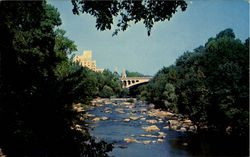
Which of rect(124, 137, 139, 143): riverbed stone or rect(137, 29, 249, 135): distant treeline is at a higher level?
rect(137, 29, 249, 135): distant treeline

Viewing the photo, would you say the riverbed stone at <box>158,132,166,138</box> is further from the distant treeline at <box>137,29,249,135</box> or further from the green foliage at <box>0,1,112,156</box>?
the green foliage at <box>0,1,112,156</box>

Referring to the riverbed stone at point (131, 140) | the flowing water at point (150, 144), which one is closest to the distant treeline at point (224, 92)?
the flowing water at point (150, 144)

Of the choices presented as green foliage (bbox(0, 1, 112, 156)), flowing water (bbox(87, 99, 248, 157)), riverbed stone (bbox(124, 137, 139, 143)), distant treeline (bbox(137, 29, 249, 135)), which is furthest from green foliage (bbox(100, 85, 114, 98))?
green foliage (bbox(0, 1, 112, 156))

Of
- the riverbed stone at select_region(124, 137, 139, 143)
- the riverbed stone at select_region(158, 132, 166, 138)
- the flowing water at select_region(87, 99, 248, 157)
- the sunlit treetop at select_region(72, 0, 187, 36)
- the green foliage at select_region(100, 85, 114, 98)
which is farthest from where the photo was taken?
the green foliage at select_region(100, 85, 114, 98)

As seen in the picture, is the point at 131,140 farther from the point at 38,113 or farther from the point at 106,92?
the point at 106,92

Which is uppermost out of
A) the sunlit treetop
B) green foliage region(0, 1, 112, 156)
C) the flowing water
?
the sunlit treetop

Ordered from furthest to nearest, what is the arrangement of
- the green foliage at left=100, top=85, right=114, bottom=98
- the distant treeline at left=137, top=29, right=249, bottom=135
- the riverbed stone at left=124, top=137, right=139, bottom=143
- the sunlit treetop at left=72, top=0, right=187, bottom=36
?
the green foliage at left=100, top=85, right=114, bottom=98, the riverbed stone at left=124, top=137, right=139, bottom=143, the distant treeline at left=137, top=29, right=249, bottom=135, the sunlit treetop at left=72, top=0, right=187, bottom=36

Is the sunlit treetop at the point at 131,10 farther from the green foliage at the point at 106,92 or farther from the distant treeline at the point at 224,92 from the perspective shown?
the green foliage at the point at 106,92

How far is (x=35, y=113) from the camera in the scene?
5.66 metres

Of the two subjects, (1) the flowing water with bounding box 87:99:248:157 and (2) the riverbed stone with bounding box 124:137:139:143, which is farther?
(2) the riverbed stone with bounding box 124:137:139:143

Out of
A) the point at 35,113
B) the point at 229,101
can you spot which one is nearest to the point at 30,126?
the point at 35,113

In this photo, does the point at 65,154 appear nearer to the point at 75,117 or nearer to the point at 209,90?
the point at 75,117

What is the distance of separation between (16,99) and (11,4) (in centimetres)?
287

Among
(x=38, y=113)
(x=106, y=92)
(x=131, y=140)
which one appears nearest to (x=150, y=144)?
(x=131, y=140)
